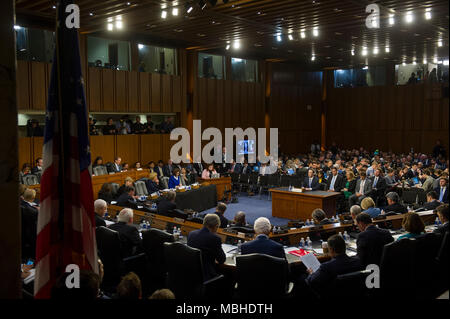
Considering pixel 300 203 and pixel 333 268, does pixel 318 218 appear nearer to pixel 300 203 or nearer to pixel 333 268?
pixel 333 268

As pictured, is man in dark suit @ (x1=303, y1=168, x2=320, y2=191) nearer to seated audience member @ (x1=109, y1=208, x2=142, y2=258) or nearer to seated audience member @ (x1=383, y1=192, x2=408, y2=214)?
seated audience member @ (x1=383, y1=192, x2=408, y2=214)

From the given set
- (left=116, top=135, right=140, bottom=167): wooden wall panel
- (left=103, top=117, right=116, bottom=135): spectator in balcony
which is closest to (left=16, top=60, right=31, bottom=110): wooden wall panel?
(left=103, top=117, right=116, bottom=135): spectator in balcony

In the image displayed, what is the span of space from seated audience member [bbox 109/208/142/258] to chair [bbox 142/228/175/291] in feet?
0.46

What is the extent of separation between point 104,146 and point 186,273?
1274cm

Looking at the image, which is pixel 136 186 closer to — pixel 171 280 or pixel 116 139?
pixel 116 139

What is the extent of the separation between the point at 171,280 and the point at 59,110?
3063 mm

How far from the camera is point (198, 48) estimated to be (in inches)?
775

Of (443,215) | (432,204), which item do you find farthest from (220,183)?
(443,215)

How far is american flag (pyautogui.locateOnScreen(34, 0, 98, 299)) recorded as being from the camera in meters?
3.07

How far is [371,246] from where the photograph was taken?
5.78 meters

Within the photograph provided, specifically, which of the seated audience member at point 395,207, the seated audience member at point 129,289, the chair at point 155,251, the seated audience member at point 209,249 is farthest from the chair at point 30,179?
the seated audience member at point 129,289

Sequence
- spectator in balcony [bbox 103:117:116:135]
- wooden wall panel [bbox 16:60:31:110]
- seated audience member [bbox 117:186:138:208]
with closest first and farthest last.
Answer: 1. seated audience member [bbox 117:186:138:208]
2. wooden wall panel [bbox 16:60:31:110]
3. spectator in balcony [bbox 103:117:116:135]

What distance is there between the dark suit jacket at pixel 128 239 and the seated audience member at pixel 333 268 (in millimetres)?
2788
